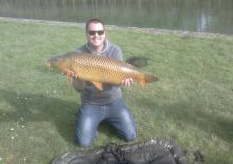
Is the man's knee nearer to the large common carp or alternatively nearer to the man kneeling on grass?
the man kneeling on grass

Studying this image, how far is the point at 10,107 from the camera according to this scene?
6.23m

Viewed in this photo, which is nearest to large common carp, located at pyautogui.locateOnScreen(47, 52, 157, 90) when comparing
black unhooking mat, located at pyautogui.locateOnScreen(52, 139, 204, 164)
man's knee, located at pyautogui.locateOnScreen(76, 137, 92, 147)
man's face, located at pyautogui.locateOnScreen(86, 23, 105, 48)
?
man's face, located at pyautogui.locateOnScreen(86, 23, 105, 48)

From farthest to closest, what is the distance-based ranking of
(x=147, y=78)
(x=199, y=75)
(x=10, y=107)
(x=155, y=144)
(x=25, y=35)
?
(x=25, y=35) → (x=199, y=75) → (x=10, y=107) → (x=155, y=144) → (x=147, y=78)

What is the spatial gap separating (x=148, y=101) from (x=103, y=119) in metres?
1.15

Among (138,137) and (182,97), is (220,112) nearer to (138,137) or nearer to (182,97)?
(182,97)

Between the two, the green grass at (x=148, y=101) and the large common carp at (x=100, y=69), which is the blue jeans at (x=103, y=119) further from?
the large common carp at (x=100, y=69)

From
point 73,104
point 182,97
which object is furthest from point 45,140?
point 182,97

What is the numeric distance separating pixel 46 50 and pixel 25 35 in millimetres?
2107

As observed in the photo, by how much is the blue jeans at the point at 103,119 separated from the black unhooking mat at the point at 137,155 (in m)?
0.31

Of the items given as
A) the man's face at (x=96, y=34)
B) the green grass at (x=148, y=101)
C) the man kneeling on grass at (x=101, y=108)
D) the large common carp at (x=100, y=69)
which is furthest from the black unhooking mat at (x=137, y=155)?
the man's face at (x=96, y=34)

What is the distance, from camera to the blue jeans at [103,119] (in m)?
5.07

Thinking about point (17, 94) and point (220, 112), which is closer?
point (220, 112)

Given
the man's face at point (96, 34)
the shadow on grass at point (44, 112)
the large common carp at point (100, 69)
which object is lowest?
the shadow on grass at point (44, 112)

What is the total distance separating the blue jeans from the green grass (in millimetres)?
125
